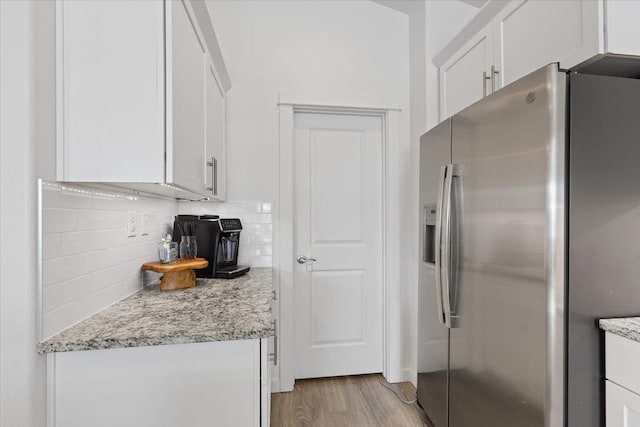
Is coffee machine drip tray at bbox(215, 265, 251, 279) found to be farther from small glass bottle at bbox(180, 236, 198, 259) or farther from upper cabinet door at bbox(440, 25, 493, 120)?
upper cabinet door at bbox(440, 25, 493, 120)

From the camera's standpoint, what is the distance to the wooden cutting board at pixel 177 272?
158 cm

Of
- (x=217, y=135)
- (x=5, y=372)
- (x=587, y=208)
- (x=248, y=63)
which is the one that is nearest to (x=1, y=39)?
(x=5, y=372)

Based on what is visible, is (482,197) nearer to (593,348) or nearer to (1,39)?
(593,348)

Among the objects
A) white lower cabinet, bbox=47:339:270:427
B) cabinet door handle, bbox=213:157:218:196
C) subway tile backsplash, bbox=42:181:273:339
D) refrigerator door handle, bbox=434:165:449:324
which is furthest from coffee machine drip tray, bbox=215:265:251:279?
refrigerator door handle, bbox=434:165:449:324

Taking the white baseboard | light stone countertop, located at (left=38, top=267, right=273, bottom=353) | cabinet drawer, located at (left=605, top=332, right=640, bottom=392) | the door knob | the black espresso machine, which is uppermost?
the black espresso machine

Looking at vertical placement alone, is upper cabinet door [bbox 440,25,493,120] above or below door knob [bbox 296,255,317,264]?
above

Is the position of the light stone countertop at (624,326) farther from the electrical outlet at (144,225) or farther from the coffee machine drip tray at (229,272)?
the electrical outlet at (144,225)

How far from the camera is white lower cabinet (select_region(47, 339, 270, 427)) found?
3.31 feet

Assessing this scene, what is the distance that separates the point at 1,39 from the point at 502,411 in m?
2.06

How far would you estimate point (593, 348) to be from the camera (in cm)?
112

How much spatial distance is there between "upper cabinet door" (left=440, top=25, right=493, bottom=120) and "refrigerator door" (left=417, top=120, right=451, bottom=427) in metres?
0.31

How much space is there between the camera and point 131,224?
1.58 m

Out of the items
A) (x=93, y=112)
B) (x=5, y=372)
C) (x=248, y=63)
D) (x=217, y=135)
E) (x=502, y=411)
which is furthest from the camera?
(x=248, y=63)

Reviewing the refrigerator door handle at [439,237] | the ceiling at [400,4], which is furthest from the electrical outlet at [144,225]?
the ceiling at [400,4]
